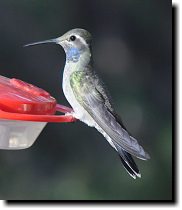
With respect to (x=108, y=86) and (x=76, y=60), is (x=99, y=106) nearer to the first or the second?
(x=76, y=60)

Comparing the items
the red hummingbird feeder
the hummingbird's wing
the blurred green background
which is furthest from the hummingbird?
the blurred green background

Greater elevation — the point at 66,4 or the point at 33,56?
the point at 66,4

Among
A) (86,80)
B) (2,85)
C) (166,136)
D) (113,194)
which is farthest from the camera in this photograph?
(166,136)

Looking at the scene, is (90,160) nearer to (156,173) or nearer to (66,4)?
(156,173)

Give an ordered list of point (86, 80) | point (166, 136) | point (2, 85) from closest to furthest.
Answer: point (2, 85) < point (86, 80) < point (166, 136)

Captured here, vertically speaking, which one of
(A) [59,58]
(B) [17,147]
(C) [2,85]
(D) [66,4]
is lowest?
(B) [17,147]

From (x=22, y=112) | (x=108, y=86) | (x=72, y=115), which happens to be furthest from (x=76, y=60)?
(x=108, y=86)

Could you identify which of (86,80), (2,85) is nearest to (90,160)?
(86,80)

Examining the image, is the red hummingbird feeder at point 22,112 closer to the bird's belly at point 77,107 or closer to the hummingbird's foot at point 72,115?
the hummingbird's foot at point 72,115
